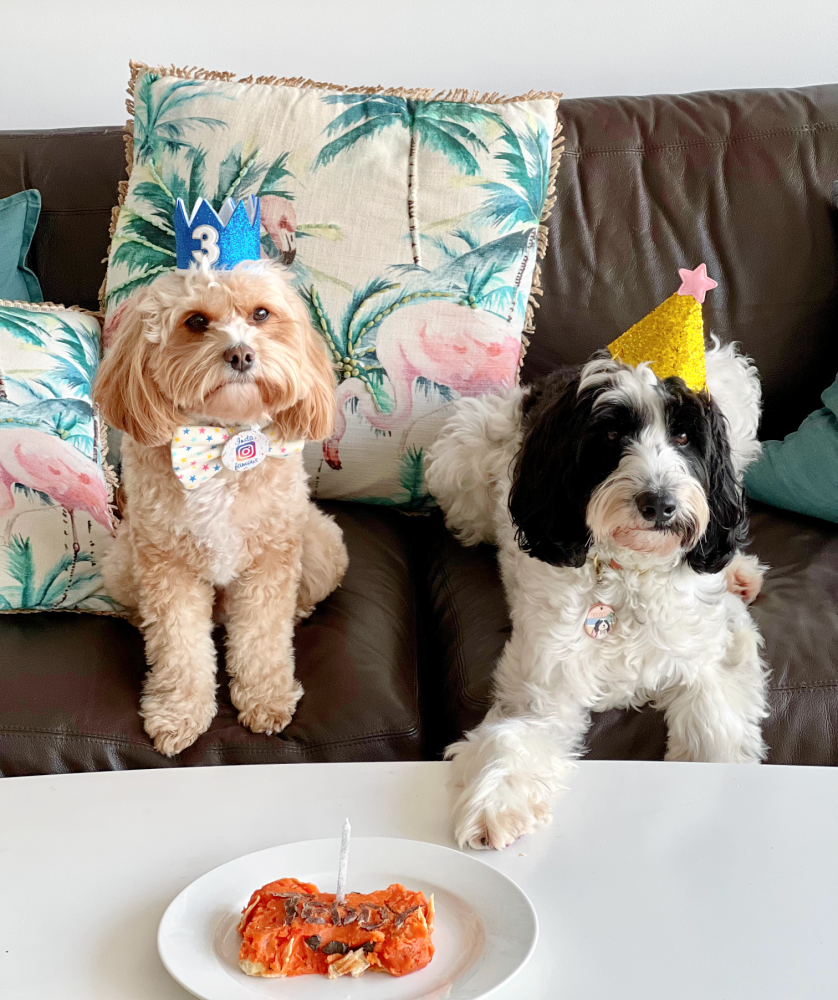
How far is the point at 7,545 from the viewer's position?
1.74 meters

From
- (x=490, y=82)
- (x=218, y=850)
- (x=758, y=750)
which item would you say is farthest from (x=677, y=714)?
(x=490, y=82)

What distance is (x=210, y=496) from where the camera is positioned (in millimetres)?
1579

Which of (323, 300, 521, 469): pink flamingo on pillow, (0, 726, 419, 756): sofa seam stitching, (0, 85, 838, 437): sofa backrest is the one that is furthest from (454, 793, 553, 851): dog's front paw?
(0, 85, 838, 437): sofa backrest

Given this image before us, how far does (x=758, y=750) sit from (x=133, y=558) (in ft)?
3.85

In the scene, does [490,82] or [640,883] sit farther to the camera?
[490,82]

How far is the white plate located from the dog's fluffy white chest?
0.65 metres

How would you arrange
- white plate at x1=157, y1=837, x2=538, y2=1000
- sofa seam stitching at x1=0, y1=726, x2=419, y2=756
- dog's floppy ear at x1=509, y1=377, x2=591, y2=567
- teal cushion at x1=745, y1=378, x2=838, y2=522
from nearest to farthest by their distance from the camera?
white plate at x1=157, y1=837, x2=538, y2=1000 → dog's floppy ear at x1=509, y1=377, x2=591, y2=567 → sofa seam stitching at x1=0, y1=726, x2=419, y2=756 → teal cushion at x1=745, y1=378, x2=838, y2=522

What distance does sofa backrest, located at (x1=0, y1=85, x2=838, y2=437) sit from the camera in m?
2.19

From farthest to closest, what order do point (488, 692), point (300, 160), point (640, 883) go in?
1. point (300, 160)
2. point (488, 692)
3. point (640, 883)

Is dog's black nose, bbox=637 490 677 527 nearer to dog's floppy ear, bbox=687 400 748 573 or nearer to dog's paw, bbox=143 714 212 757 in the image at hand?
dog's floppy ear, bbox=687 400 748 573

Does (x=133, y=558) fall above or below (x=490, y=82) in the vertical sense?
below

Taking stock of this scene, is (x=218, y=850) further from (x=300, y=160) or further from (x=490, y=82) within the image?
(x=490, y=82)

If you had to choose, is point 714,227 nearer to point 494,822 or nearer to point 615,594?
point 615,594

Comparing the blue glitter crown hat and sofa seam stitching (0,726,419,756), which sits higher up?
the blue glitter crown hat
